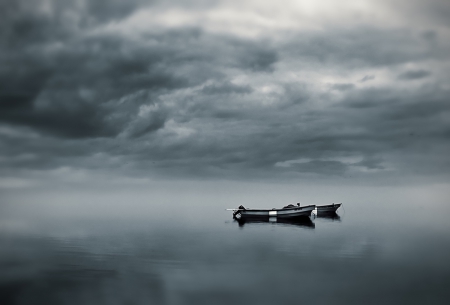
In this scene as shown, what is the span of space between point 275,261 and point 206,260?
784 cm

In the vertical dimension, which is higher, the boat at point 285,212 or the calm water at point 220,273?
the boat at point 285,212

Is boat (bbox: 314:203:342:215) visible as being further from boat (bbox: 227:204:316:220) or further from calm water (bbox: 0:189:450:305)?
calm water (bbox: 0:189:450:305)

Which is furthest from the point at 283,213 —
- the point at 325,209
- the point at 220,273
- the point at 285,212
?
the point at 220,273

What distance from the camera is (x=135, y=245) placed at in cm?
5653

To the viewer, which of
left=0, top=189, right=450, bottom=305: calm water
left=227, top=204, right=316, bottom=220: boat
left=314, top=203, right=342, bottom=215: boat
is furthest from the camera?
left=314, top=203, right=342, bottom=215: boat

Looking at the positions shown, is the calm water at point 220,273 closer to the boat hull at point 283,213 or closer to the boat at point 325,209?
the boat hull at point 283,213

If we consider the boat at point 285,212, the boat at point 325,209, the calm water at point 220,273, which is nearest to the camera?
the calm water at point 220,273

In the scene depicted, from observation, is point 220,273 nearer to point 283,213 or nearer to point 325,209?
point 283,213

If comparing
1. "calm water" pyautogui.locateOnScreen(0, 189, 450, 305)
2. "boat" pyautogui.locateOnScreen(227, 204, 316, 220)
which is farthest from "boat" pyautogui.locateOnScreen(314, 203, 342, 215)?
"calm water" pyautogui.locateOnScreen(0, 189, 450, 305)

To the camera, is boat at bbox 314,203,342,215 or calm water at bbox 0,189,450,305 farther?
boat at bbox 314,203,342,215

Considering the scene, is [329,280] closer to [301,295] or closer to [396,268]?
[301,295]

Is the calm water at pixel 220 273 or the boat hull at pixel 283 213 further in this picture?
the boat hull at pixel 283 213

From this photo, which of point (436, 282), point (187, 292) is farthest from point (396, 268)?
point (187, 292)

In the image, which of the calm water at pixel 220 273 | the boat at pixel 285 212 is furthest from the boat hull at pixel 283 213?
the calm water at pixel 220 273
